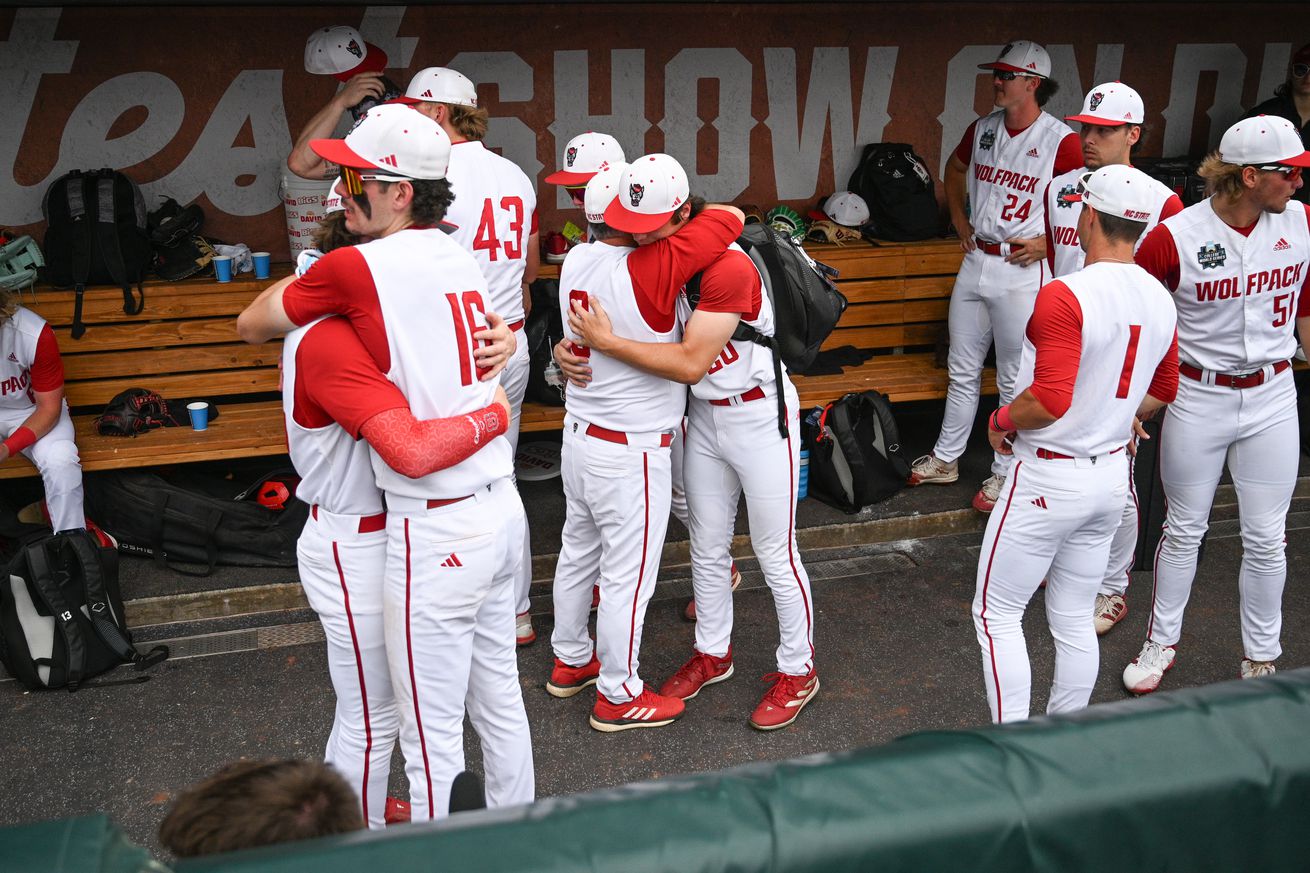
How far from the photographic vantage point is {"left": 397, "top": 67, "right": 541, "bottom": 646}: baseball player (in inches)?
167

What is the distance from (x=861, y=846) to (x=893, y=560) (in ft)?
13.3

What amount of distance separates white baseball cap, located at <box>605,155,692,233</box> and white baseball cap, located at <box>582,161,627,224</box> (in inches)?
2.6

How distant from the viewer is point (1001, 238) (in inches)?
221

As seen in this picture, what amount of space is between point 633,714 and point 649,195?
1.67 m

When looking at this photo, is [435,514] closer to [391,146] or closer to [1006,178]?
[391,146]

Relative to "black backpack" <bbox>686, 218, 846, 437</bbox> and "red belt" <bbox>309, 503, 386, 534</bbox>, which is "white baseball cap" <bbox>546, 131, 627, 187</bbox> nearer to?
"black backpack" <bbox>686, 218, 846, 437</bbox>

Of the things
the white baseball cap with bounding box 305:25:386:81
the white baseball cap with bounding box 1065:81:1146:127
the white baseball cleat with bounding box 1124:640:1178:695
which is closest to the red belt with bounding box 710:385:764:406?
the white baseball cleat with bounding box 1124:640:1178:695

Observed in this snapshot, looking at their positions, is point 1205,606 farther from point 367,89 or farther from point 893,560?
point 367,89

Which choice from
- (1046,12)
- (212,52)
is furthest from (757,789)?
(1046,12)

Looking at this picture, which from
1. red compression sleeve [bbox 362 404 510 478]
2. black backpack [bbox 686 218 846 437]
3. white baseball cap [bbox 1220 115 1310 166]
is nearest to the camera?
red compression sleeve [bbox 362 404 510 478]

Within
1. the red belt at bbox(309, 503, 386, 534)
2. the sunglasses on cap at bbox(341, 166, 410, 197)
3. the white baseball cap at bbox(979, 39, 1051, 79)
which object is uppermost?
the white baseball cap at bbox(979, 39, 1051, 79)

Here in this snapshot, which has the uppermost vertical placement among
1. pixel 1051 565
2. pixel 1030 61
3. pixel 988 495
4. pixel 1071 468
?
pixel 1030 61

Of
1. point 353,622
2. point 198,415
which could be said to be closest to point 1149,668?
point 353,622

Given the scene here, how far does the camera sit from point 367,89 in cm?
515
